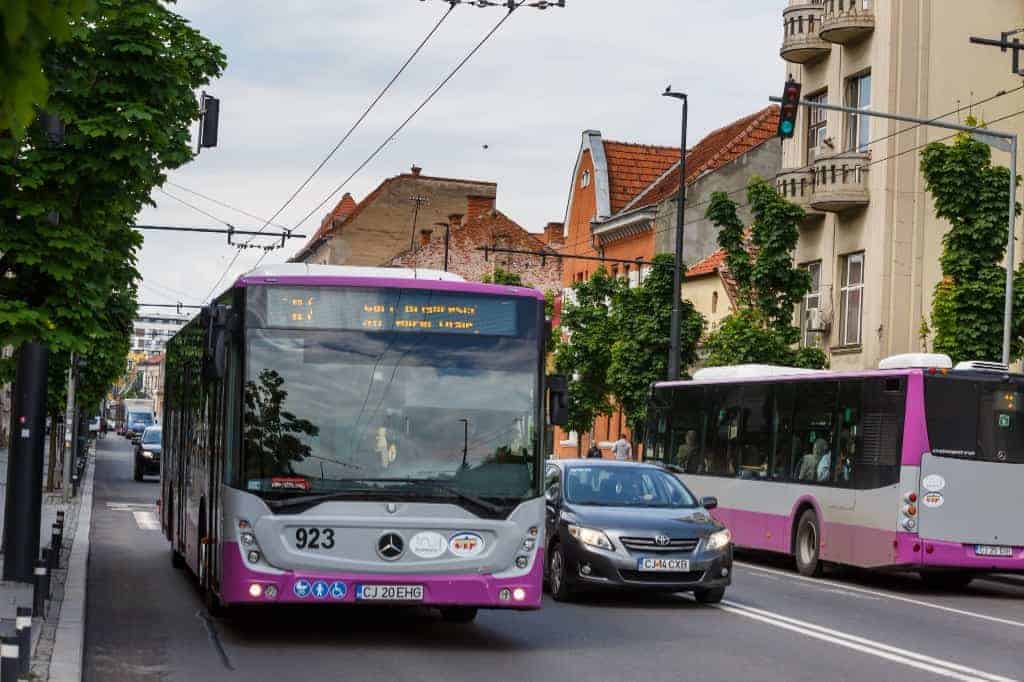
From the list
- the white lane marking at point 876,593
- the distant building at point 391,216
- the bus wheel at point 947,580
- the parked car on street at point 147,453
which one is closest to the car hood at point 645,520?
the white lane marking at point 876,593

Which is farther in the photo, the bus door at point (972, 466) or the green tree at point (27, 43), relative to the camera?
the bus door at point (972, 466)

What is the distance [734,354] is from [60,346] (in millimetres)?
25890

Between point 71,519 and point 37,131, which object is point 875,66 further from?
point 37,131

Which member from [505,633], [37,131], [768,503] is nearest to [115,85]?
[37,131]

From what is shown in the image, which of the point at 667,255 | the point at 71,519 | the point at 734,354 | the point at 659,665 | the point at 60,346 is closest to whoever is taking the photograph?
the point at 659,665

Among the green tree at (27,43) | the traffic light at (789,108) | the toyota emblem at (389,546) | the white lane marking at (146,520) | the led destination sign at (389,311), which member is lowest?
the white lane marking at (146,520)

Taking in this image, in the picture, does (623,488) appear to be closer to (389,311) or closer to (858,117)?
(389,311)

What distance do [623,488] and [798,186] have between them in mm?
22736

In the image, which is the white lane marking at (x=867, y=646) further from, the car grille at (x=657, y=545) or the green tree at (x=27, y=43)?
the green tree at (x=27, y=43)

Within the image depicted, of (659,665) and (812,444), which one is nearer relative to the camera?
(659,665)

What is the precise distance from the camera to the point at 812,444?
23.9 m

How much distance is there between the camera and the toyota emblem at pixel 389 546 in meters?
13.0

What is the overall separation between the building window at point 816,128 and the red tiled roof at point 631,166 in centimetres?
2164

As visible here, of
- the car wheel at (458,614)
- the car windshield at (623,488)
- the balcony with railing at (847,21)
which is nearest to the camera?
the car wheel at (458,614)
